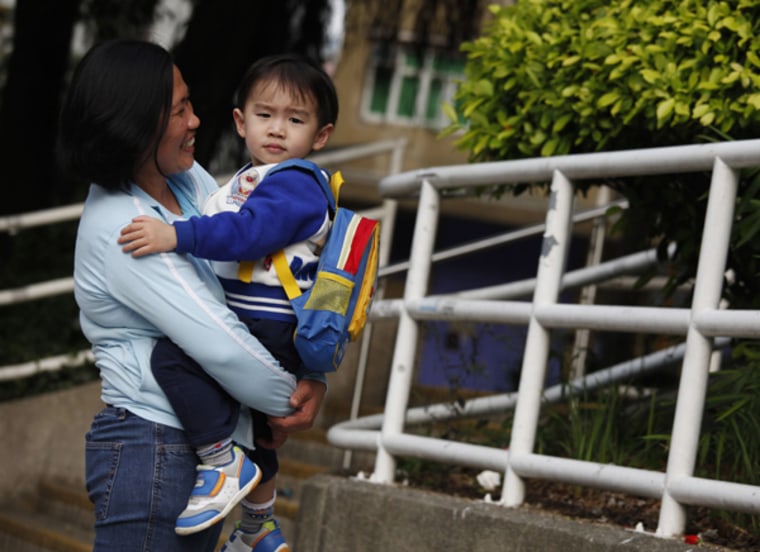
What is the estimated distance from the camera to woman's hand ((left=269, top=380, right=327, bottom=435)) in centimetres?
267

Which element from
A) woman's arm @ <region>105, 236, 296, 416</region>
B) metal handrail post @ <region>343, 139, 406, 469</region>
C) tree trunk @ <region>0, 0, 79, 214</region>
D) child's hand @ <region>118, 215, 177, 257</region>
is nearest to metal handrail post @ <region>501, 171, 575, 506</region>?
metal handrail post @ <region>343, 139, 406, 469</region>

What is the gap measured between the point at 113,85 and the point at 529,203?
13941 millimetres

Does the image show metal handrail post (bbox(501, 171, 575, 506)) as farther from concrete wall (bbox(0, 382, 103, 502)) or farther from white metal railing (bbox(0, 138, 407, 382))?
concrete wall (bbox(0, 382, 103, 502))

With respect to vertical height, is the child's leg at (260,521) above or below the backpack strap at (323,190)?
below

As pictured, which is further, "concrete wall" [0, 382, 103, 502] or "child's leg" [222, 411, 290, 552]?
"concrete wall" [0, 382, 103, 502]

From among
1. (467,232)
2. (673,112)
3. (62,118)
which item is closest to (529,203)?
(467,232)

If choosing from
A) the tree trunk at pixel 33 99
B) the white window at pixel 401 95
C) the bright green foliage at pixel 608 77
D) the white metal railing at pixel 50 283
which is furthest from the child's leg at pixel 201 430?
the white window at pixel 401 95

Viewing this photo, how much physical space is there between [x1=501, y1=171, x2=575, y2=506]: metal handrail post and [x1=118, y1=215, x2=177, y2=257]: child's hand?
1571mm

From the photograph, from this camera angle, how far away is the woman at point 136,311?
2500 mm

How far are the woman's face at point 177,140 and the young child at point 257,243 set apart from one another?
0.44ft

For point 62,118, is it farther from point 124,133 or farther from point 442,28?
point 442,28

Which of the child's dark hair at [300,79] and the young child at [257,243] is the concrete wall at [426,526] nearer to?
the young child at [257,243]

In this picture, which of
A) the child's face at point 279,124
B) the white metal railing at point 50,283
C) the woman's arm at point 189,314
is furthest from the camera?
the white metal railing at point 50,283

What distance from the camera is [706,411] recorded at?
3.81m
